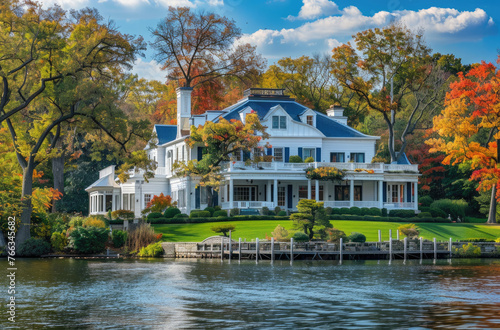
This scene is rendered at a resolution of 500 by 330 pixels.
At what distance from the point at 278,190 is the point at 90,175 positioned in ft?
74.7

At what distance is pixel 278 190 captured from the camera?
213ft

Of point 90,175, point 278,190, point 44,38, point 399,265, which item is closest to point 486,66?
point 278,190

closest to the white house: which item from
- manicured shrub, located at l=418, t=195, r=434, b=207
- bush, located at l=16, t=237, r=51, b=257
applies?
manicured shrub, located at l=418, t=195, r=434, b=207

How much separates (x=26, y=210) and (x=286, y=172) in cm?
2250

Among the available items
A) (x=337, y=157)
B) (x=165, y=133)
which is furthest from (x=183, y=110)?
(x=337, y=157)

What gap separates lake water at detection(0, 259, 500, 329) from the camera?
78.4 feet

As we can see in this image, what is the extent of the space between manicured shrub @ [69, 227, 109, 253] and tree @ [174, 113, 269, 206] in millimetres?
12154

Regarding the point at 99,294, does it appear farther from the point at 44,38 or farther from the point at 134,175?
the point at 134,175

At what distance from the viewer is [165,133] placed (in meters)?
71.6

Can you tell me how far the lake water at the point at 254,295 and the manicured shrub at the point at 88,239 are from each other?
4.73 metres

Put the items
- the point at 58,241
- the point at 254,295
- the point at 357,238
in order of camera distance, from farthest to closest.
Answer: the point at 58,241 < the point at 357,238 < the point at 254,295

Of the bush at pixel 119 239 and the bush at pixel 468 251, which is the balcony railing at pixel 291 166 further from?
the bush at pixel 468 251

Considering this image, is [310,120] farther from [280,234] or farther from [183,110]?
[280,234]

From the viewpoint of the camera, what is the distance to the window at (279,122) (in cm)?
6538
